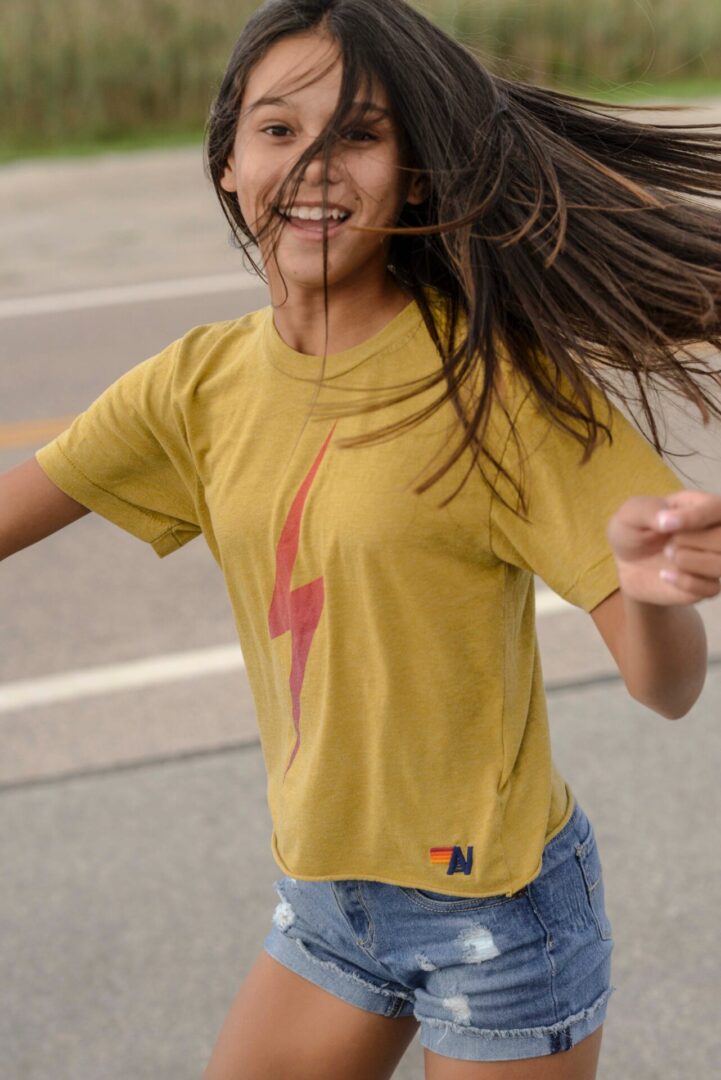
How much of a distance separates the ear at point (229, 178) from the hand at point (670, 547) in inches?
34.7

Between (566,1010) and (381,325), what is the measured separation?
2.92ft

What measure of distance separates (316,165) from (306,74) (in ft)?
0.38

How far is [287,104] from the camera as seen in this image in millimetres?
1913

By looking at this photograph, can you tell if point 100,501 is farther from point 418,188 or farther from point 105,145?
point 105,145

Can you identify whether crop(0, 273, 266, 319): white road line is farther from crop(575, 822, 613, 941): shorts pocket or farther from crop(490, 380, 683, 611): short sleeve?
crop(490, 380, 683, 611): short sleeve

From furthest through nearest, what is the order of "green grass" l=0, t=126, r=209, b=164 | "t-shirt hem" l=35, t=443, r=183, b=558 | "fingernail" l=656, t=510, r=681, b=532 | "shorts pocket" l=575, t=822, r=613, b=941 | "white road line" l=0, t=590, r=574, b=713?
"green grass" l=0, t=126, r=209, b=164 → "white road line" l=0, t=590, r=574, b=713 → "t-shirt hem" l=35, t=443, r=183, b=558 → "shorts pocket" l=575, t=822, r=613, b=941 → "fingernail" l=656, t=510, r=681, b=532

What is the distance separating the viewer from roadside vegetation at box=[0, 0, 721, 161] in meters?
16.1

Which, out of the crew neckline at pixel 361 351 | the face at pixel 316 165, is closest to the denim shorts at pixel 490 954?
the crew neckline at pixel 361 351

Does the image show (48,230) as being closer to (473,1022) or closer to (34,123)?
(34,123)

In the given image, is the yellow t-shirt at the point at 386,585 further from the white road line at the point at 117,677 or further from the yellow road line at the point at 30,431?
the yellow road line at the point at 30,431

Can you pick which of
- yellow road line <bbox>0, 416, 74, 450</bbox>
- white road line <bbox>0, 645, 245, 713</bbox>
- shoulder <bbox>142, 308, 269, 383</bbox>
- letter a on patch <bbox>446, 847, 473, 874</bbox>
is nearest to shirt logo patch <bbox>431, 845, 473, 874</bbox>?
letter a on patch <bbox>446, 847, 473, 874</bbox>

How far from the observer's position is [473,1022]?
1.98 metres

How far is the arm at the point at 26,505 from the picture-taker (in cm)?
223

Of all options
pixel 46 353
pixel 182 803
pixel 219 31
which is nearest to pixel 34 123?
pixel 219 31
